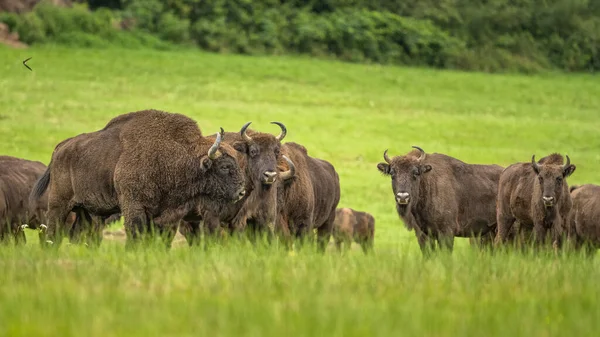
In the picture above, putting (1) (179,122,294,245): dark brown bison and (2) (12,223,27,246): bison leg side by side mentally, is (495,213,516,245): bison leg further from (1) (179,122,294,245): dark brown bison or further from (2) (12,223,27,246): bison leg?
(2) (12,223,27,246): bison leg

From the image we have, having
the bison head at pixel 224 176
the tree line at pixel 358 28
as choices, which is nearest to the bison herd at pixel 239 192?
the bison head at pixel 224 176

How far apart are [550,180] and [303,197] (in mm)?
3337

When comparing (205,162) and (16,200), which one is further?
(16,200)

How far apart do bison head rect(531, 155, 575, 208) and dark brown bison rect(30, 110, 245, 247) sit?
177 inches

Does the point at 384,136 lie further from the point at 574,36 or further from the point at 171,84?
the point at 574,36

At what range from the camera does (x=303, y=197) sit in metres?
15.9

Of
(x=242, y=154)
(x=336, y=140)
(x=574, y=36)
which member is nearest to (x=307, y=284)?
(x=242, y=154)

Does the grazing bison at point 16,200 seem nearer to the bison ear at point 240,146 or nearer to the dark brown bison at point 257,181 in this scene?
the dark brown bison at point 257,181

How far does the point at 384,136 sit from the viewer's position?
36156 millimetres

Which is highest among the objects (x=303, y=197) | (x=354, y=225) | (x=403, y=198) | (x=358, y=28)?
(x=403, y=198)

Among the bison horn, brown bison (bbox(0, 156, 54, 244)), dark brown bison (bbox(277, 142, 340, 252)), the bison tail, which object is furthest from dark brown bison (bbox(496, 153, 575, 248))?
brown bison (bbox(0, 156, 54, 244))

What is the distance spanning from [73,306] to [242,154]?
7.28 m

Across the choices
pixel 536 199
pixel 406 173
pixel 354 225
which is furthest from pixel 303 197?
Result: pixel 354 225

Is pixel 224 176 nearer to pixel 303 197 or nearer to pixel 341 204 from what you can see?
pixel 303 197
